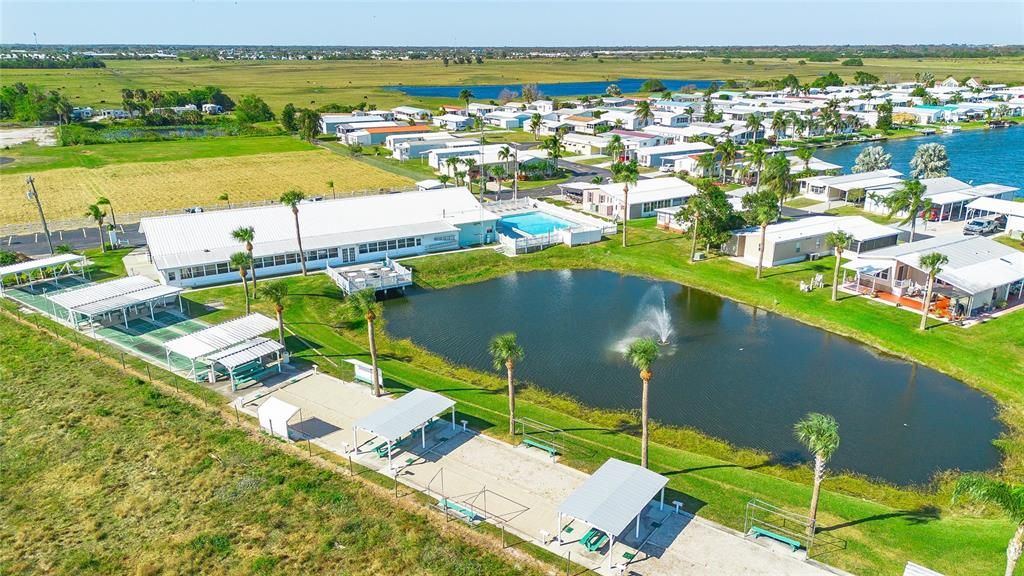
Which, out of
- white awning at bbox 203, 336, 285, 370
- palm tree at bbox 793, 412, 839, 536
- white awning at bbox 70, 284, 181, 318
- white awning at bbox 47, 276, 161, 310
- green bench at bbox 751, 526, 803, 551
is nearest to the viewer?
palm tree at bbox 793, 412, 839, 536

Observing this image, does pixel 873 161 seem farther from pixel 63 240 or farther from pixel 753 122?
pixel 63 240

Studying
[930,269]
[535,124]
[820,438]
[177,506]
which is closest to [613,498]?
[820,438]

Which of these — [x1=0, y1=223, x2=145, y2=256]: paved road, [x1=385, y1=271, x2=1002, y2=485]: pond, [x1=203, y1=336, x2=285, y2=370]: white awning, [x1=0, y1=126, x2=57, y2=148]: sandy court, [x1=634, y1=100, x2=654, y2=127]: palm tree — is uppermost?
[x1=634, y1=100, x2=654, y2=127]: palm tree

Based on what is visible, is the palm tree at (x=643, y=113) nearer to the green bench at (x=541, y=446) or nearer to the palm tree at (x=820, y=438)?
the green bench at (x=541, y=446)

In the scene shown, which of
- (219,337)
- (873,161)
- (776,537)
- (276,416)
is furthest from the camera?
(873,161)

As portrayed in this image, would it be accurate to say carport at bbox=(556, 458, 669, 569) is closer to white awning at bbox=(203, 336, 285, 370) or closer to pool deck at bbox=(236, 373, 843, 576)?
pool deck at bbox=(236, 373, 843, 576)

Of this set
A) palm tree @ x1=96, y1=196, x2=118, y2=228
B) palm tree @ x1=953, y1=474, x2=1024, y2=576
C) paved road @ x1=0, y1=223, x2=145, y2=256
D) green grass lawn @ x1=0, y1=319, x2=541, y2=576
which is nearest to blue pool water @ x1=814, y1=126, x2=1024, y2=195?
palm tree @ x1=953, y1=474, x2=1024, y2=576

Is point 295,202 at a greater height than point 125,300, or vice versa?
point 295,202
